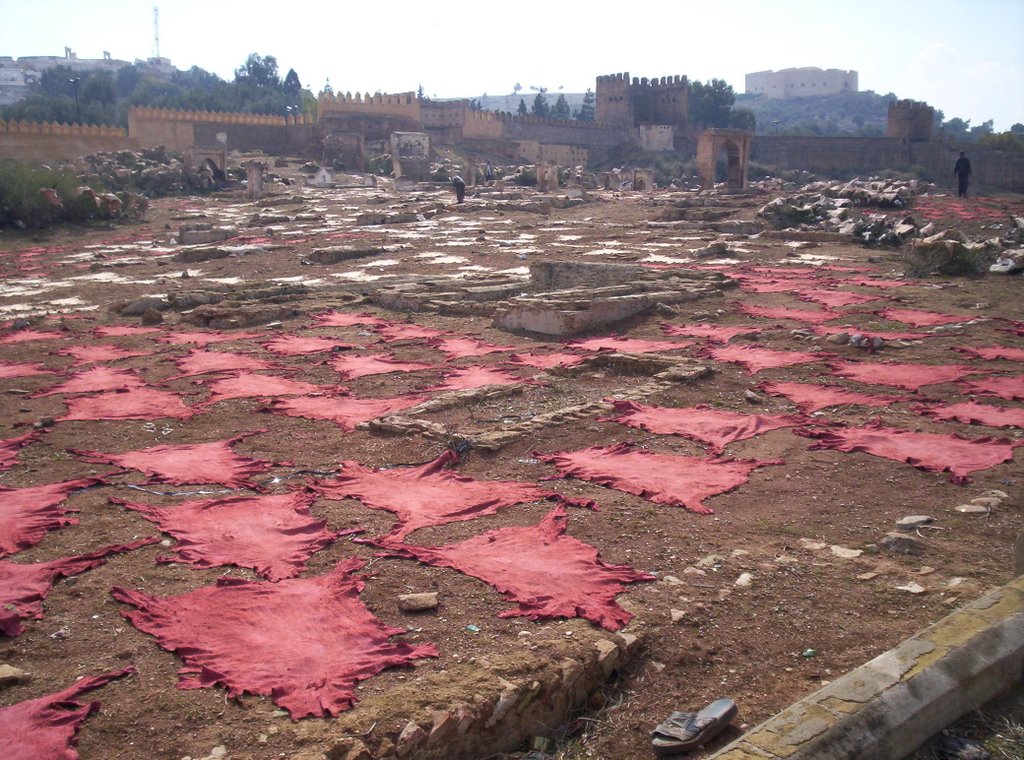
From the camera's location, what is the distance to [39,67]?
186m

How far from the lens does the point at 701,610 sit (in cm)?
384

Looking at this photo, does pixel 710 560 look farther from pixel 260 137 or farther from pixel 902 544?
pixel 260 137

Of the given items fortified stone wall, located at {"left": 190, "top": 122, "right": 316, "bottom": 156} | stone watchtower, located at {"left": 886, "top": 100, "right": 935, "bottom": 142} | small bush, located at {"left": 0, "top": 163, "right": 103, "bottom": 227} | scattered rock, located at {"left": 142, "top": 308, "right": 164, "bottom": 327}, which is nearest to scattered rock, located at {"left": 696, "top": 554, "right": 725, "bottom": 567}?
scattered rock, located at {"left": 142, "top": 308, "right": 164, "bottom": 327}

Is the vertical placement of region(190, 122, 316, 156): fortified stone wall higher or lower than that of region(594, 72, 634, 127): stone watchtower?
lower

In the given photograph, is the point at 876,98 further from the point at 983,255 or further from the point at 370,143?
the point at 983,255

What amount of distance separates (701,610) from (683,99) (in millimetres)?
69575

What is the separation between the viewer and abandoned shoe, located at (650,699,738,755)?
298 centimetres

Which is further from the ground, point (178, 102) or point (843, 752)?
point (178, 102)

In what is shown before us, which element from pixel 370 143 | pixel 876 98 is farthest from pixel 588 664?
pixel 876 98

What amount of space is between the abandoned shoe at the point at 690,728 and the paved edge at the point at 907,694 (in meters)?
0.27

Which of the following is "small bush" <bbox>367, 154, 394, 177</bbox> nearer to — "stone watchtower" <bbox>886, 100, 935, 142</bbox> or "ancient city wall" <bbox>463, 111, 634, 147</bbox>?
"ancient city wall" <bbox>463, 111, 634, 147</bbox>

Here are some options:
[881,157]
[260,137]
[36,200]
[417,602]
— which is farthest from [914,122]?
[417,602]

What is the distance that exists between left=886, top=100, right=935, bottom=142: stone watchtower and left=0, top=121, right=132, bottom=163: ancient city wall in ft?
141

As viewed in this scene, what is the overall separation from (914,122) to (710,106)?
31.3 metres
